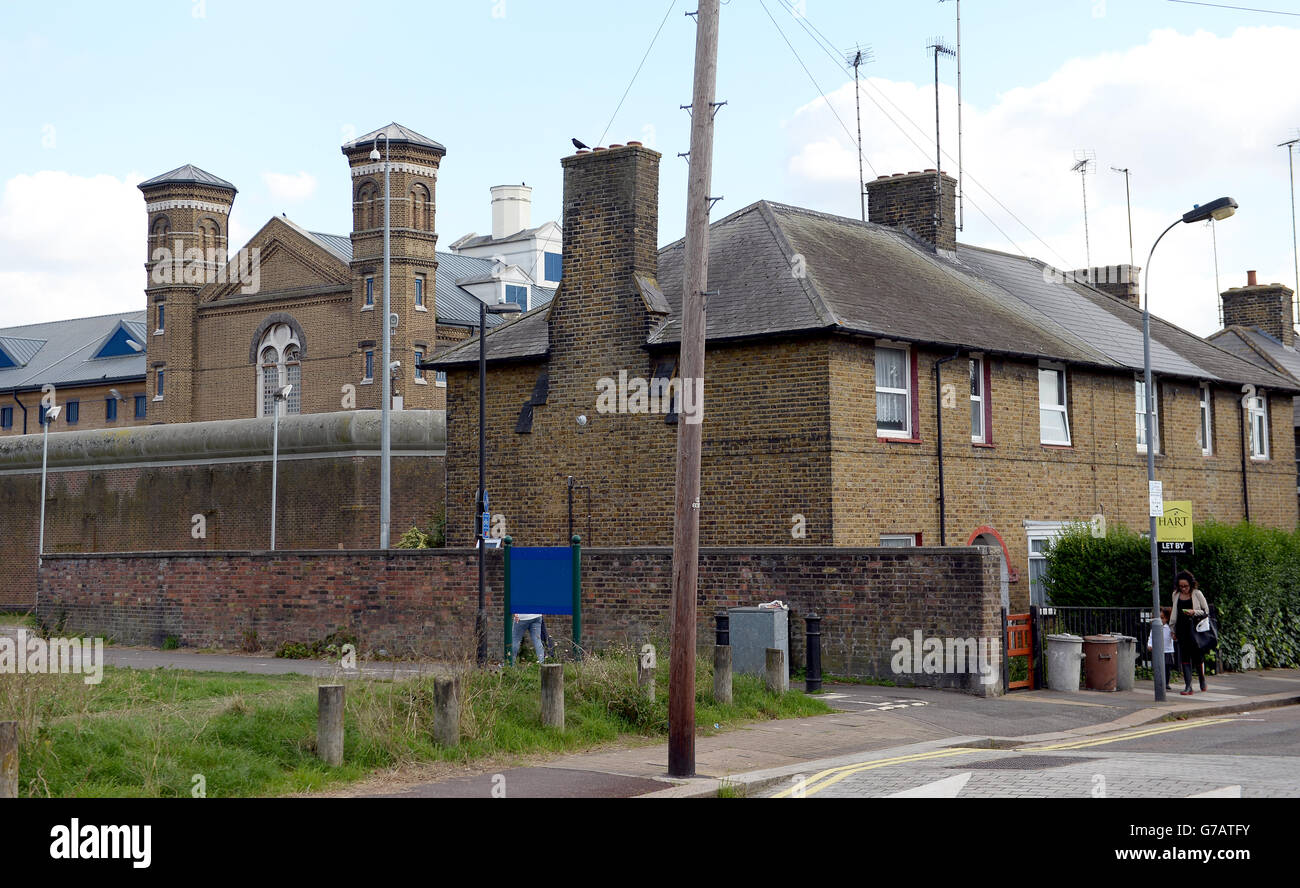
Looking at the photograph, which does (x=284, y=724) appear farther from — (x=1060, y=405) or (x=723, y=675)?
(x=1060, y=405)

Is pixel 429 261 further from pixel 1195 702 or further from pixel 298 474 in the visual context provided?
pixel 1195 702

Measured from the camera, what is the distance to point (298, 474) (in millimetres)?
36219

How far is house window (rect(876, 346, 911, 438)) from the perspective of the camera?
23.0m

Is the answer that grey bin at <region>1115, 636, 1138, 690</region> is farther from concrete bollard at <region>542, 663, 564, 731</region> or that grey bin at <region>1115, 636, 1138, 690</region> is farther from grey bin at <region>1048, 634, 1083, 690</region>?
concrete bollard at <region>542, 663, 564, 731</region>

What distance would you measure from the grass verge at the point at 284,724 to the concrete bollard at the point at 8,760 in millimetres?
839

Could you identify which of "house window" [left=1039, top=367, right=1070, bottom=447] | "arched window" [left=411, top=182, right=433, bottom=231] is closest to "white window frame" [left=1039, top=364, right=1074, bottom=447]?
"house window" [left=1039, top=367, right=1070, bottom=447]

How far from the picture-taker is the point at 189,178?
5950 centimetres

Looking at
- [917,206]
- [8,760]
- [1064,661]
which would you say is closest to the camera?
[8,760]

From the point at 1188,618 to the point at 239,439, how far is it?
25955mm

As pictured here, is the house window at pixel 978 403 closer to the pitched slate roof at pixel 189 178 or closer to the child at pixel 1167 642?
the child at pixel 1167 642

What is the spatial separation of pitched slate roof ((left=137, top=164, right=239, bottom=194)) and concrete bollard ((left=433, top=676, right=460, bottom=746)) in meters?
52.5

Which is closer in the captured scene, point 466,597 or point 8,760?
point 8,760

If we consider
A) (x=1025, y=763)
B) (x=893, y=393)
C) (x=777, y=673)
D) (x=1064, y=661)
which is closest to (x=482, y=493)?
(x=893, y=393)

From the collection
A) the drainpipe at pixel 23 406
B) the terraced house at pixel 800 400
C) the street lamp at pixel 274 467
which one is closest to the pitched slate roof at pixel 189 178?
the drainpipe at pixel 23 406
